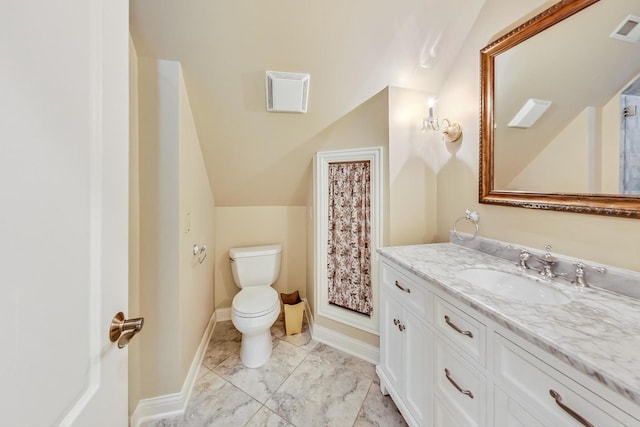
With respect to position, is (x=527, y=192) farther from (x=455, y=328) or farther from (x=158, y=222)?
(x=158, y=222)

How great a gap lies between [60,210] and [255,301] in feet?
5.21

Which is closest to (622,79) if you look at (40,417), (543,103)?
(543,103)

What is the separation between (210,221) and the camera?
7.12 ft

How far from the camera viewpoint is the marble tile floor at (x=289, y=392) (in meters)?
1.34

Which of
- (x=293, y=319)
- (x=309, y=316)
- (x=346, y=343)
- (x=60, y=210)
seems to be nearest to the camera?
(x=60, y=210)

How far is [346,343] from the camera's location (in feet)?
6.30

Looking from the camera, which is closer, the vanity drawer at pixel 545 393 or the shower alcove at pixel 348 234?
the vanity drawer at pixel 545 393

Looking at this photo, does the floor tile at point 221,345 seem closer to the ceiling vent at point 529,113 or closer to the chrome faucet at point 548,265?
the chrome faucet at point 548,265

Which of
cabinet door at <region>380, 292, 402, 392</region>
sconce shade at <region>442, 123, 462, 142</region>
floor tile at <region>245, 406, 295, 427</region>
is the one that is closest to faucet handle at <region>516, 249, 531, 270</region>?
cabinet door at <region>380, 292, 402, 392</region>

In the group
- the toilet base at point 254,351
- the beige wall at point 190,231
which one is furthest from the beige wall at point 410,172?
the beige wall at point 190,231

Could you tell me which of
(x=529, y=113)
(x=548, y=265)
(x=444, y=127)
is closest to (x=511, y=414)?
(x=548, y=265)

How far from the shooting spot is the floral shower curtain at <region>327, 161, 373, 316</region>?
6.18 feet

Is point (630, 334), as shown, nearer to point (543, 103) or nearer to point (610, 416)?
point (610, 416)

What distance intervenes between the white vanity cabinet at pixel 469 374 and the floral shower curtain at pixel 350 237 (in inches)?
18.8
